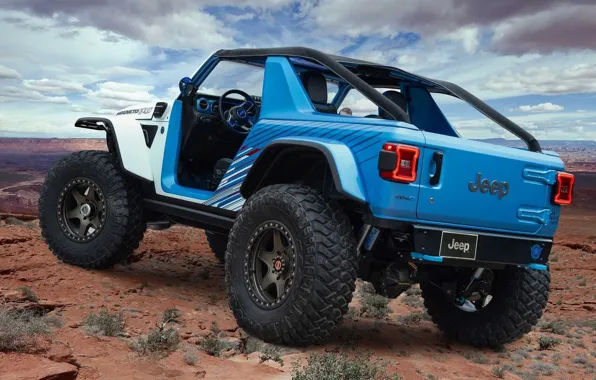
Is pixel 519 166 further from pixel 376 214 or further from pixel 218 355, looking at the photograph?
pixel 218 355

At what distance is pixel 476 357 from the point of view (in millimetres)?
5270

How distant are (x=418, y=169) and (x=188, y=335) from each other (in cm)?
209

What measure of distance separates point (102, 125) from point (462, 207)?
447 centimetres

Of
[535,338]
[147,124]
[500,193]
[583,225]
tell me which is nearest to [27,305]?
[147,124]

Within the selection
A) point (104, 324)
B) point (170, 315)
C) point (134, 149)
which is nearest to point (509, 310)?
point (170, 315)

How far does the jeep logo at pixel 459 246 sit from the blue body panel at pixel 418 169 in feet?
0.41

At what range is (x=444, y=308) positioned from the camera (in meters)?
5.89

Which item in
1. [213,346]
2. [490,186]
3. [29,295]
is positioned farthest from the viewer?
[29,295]

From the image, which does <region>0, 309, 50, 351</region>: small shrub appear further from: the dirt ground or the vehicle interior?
the vehicle interior

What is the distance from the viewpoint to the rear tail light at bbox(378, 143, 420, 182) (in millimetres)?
3996

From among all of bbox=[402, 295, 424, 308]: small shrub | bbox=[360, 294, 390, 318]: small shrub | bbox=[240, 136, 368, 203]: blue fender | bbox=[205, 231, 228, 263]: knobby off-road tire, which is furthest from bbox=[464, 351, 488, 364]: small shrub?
bbox=[205, 231, 228, 263]: knobby off-road tire

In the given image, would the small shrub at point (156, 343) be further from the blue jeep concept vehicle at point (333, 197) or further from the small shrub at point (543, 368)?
the small shrub at point (543, 368)

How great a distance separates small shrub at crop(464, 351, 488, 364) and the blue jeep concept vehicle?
18cm

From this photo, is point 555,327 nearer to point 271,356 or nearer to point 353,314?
point 353,314
